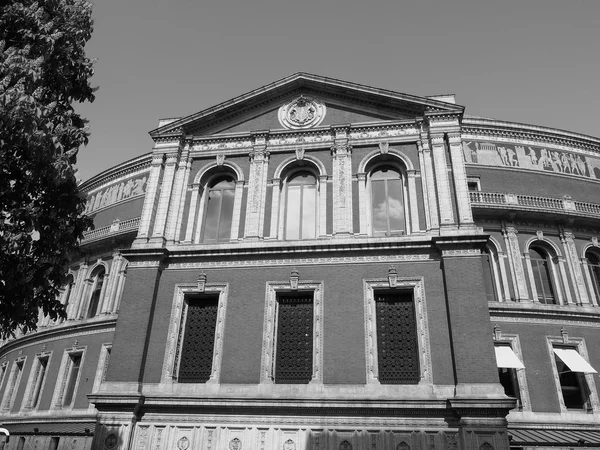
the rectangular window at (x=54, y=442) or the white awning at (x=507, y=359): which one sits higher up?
the white awning at (x=507, y=359)

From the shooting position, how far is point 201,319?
739 inches

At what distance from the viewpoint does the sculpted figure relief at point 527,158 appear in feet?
96.9

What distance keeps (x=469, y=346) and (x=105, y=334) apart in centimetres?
2137

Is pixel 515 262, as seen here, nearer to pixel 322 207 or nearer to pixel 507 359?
pixel 507 359

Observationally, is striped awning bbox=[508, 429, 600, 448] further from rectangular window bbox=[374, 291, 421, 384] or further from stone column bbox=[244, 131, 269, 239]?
stone column bbox=[244, 131, 269, 239]

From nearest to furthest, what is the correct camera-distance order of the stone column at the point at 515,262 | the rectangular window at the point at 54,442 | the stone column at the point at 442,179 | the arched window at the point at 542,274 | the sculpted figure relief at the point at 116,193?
the stone column at the point at 442,179, the rectangular window at the point at 54,442, the stone column at the point at 515,262, the arched window at the point at 542,274, the sculpted figure relief at the point at 116,193

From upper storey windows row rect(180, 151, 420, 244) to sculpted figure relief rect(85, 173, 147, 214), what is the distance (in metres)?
13.9

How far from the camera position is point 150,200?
67.8 feet

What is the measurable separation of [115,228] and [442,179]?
848 inches

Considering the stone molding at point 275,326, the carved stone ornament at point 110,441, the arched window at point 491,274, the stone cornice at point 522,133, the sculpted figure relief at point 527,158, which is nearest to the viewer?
the carved stone ornament at point 110,441

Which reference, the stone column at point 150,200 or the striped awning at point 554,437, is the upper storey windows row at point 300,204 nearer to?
the stone column at point 150,200

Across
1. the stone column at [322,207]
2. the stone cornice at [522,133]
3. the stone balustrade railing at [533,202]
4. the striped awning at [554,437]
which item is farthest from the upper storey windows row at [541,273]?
the stone column at [322,207]

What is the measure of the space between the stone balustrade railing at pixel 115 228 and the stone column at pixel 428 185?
18.4 m

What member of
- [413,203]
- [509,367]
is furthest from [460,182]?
[509,367]
